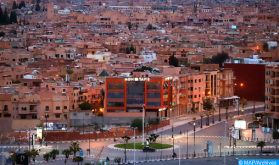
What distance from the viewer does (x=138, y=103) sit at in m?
46.6

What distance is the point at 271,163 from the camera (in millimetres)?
30156

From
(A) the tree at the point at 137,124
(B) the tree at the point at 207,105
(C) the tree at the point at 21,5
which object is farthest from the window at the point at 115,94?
(C) the tree at the point at 21,5

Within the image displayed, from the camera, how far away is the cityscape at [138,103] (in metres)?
38.0

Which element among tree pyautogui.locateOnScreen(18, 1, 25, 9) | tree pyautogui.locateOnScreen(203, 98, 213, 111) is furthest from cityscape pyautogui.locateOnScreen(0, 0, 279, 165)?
tree pyautogui.locateOnScreen(18, 1, 25, 9)

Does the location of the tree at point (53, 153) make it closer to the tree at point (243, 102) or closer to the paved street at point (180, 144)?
the paved street at point (180, 144)

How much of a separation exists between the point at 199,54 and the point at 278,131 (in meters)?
26.7

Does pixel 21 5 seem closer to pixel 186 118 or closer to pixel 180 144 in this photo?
pixel 186 118

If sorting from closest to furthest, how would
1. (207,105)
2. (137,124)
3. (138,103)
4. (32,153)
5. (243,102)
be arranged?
(32,153) → (137,124) → (138,103) → (207,105) → (243,102)

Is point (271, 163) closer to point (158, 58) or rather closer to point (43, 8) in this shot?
point (158, 58)

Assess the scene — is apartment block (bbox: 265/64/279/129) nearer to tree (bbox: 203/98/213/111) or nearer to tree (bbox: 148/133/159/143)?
tree (bbox: 203/98/213/111)

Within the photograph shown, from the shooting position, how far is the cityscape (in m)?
38.0

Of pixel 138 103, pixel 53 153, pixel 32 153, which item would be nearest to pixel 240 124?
pixel 138 103

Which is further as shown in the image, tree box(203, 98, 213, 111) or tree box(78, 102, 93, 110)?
tree box(203, 98, 213, 111)

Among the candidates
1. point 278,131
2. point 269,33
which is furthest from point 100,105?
point 269,33
